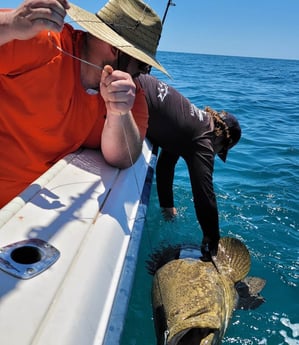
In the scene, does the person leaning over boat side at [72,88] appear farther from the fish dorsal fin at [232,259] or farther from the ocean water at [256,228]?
the fish dorsal fin at [232,259]

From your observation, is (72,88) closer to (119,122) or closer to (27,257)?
(119,122)

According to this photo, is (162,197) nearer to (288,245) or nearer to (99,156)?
(288,245)

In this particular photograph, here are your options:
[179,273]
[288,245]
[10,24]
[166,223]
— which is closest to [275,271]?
[288,245]

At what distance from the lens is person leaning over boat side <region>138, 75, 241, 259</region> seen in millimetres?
3057

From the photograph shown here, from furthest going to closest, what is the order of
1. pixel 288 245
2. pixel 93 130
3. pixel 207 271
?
1. pixel 288 245
2. pixel 207 271
3. pixel 93 130

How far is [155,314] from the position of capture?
224 centimetres

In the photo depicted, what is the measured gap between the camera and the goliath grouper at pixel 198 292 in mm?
1986

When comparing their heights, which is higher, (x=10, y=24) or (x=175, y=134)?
(x=10, y=24)

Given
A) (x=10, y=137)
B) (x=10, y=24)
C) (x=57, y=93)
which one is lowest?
(x=10, y=137)

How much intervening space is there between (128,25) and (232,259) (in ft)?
5.93

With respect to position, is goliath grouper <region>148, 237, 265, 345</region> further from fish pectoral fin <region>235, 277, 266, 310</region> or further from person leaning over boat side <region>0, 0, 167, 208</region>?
person leaning over boat side <region>0, 0, 167, 208</region>

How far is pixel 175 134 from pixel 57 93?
4.23 feet

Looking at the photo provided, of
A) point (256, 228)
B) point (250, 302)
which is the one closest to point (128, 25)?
point (250, 302)

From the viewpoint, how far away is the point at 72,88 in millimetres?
2127
